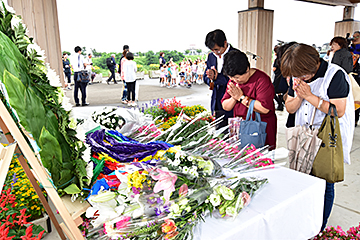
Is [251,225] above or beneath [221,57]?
beneath

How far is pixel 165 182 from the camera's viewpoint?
110cm

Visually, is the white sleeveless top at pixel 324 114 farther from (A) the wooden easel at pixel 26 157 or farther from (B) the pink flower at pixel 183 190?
(A) the wooden easel at pixel 26 157

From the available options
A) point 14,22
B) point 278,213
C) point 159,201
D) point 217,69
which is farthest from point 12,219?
point 217,69

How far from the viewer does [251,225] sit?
3.86ft

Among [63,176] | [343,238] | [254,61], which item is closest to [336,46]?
[254,61]

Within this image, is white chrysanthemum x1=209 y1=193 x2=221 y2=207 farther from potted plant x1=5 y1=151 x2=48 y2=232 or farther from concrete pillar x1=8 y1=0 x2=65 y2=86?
concrete pillar x1=8 y1=0 x2=65 y2=86

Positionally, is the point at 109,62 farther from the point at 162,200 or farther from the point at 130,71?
the point at 162,200

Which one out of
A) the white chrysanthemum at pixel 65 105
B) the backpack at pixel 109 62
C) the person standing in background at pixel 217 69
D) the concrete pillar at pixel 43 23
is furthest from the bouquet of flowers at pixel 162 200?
the backpack at pixel 109 62

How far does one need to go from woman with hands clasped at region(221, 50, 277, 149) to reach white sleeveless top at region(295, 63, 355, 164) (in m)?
0.28

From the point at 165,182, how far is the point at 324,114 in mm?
1384

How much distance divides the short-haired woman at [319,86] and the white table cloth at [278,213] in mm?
571

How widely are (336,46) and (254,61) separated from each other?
6.74 ft

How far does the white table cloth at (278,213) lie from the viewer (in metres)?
1.14

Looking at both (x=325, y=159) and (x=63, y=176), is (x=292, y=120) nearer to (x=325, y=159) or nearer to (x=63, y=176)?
(x=325, y=159)
